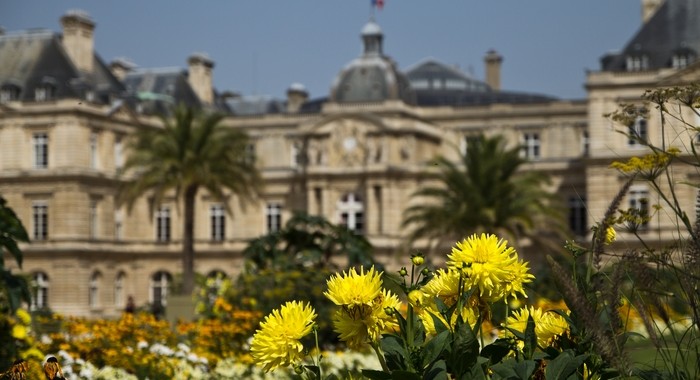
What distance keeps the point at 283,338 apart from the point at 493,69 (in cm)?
8211

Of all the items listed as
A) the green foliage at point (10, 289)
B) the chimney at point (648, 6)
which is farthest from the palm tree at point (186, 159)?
the green foliage at point (10, 289)

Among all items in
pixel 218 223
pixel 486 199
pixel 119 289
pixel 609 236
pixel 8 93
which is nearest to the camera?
pixel 609 236

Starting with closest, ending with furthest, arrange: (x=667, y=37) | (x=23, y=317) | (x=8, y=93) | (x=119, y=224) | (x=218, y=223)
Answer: (x=23, y=317), (x=667, y=37), (x=8, y=93), (x=119, y=224), (x=218, y=223)

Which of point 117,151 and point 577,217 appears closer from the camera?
point 577,217

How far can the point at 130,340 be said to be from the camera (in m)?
17.7

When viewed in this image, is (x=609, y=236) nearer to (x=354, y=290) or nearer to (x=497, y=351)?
(x=497, y=351)

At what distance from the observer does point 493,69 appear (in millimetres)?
87375

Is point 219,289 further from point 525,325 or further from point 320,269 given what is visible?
point 525,325

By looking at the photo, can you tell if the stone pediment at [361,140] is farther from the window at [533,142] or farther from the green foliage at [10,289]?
the green foliage at [10,289]

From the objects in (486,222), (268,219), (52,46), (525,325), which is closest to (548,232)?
(268,219)

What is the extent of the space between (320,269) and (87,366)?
44.2 feet

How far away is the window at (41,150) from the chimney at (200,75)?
12.8 m

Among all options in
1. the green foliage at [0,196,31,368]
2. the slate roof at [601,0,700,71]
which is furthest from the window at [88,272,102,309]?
the green foliage at [0,196,31,368]

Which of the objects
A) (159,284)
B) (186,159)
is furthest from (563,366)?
(159,284)
